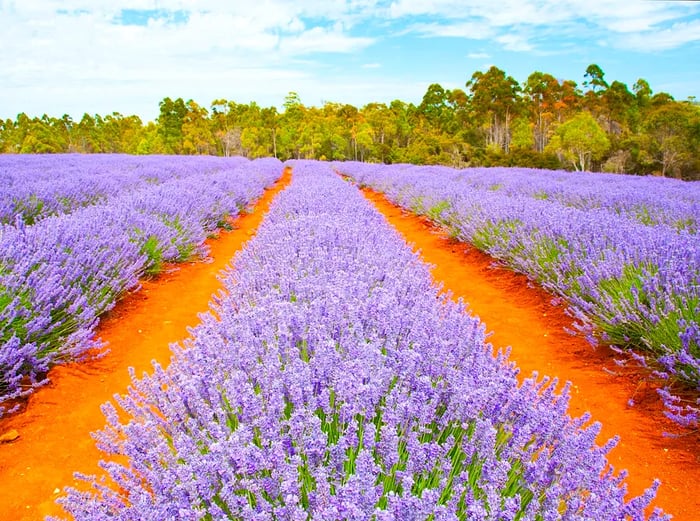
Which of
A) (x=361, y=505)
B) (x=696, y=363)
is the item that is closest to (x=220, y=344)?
(x=361, y=505)

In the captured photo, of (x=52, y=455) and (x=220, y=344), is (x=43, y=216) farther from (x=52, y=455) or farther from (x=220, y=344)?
(x=220, y=344)

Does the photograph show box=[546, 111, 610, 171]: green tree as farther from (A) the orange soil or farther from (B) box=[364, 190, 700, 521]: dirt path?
(A) the orange soil

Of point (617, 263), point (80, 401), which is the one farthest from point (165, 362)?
point (617, 263)

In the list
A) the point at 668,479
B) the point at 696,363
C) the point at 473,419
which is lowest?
the point at 668,479

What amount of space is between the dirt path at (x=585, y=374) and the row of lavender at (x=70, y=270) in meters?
2.83

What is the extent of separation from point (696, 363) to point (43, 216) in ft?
21.8

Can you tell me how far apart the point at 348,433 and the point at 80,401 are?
81.1 inches

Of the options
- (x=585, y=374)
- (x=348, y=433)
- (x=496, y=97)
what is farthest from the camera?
(x=496, y=97)

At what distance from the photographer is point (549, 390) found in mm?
1515

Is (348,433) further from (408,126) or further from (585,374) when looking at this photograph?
(408,126)

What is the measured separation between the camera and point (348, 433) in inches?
50.0

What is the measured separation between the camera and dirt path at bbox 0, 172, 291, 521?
1.95m

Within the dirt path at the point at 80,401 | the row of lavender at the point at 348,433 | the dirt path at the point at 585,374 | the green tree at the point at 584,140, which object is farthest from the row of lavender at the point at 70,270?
the green tree at the point at 584,140

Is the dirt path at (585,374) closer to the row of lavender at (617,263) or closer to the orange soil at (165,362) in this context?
the orange soil at (165,362)
